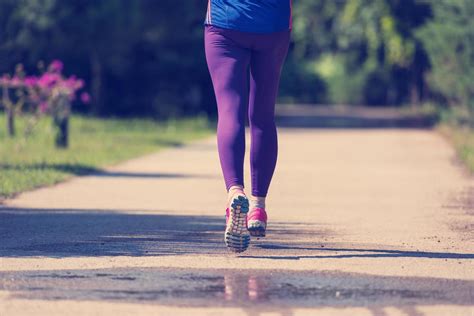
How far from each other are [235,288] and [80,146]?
536 inches

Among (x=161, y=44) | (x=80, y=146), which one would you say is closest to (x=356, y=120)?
(x=161, y=44)

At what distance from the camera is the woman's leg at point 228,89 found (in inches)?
287

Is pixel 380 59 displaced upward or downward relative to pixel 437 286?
downward

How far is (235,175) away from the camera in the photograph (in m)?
7.17

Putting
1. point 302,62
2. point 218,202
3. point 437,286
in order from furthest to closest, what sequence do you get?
point 302,62 < point 218,202 < point 437,286

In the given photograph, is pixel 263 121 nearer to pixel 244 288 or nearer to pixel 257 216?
pixel 257 216

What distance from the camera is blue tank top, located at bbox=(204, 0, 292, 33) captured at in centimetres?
729

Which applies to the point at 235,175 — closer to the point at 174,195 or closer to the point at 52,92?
the point at 174,195

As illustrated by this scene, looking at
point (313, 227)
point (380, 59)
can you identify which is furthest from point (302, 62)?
point (313, 227)

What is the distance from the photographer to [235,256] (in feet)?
22.3

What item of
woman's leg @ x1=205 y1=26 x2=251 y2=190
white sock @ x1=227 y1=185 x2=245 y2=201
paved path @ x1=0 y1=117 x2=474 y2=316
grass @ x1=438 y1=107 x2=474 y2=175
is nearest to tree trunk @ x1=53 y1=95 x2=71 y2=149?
paved path @ x1=0 y1=117 x2=474 y2=316

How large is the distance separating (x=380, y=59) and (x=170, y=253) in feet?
125

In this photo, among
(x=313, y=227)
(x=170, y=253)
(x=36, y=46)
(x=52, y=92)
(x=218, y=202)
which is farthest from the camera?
(x=36, y=46)

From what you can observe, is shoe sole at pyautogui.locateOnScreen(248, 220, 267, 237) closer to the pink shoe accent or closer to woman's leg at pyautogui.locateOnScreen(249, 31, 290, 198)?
the pink shoe accent
